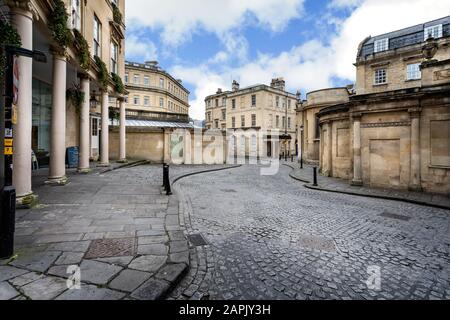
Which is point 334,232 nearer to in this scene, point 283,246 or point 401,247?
point 401,247

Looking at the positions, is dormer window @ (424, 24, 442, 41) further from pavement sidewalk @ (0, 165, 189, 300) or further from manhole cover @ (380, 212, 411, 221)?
pavement sidewalk @ (0, 165, 189, 300)

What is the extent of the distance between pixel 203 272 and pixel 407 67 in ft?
97.6

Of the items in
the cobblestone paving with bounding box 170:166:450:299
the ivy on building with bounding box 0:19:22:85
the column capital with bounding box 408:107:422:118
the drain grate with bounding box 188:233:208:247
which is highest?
the ivy on building with bounding box 0:19:22:85

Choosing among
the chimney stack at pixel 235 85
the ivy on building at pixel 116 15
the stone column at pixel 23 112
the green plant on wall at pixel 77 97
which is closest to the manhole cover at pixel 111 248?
the stone column at pixel 23 112

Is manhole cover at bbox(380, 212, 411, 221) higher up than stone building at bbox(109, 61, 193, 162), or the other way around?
stone building at bbox(109, 61, 193, 162)

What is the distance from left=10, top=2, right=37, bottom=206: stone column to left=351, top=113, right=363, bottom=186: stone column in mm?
12094

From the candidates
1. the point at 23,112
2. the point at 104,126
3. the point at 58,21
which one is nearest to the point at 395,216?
the point at 23,112

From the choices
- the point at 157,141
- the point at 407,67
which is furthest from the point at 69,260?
the point at 407,67

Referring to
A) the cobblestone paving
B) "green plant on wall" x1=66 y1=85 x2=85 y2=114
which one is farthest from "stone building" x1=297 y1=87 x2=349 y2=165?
"green plant on wall" x1=66 y1=85 x2=85 y2=114

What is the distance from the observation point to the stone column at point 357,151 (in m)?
11.0

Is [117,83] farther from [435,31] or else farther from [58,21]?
[435,31]

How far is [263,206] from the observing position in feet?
24.4

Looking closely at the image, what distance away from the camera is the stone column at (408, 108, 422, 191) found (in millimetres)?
9297

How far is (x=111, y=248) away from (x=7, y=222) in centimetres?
141
